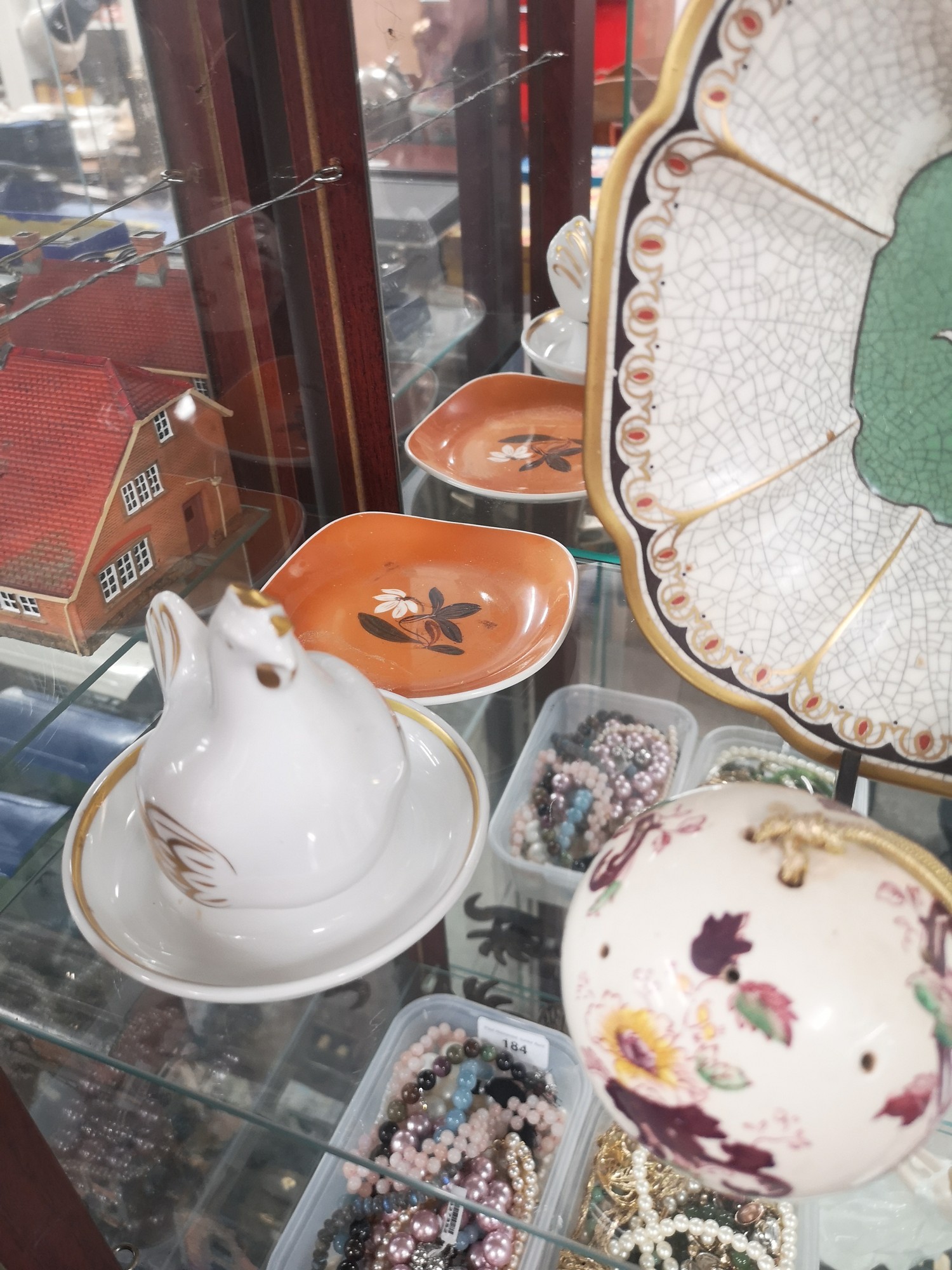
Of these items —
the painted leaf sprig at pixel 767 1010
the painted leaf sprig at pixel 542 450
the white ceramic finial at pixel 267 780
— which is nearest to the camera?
the painted leaf sprig at pixel 767 1010

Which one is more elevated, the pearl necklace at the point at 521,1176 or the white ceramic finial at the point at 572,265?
the white ceramic finial at the point at 572,265

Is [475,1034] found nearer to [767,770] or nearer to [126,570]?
[767,770]

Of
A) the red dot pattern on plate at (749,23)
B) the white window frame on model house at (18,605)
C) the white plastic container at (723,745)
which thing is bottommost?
the white plastic container at (723,745)

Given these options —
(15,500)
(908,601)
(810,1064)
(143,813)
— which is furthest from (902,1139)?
(15,500)

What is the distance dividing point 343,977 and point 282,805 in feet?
0.27

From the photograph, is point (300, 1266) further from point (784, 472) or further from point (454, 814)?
point (784, 472)

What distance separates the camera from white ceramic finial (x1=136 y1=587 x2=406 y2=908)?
385 mm

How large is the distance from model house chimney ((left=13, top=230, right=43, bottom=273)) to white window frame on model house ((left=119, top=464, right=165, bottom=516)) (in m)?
0.12

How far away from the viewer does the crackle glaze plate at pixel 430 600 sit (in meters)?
0.59

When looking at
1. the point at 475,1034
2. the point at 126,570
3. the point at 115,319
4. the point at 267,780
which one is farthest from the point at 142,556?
the point at 475,1034

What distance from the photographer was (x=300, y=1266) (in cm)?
66

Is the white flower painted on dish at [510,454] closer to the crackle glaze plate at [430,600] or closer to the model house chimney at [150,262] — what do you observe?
the crackle glaze plate at [430,600]

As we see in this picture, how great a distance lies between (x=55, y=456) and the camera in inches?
19.6

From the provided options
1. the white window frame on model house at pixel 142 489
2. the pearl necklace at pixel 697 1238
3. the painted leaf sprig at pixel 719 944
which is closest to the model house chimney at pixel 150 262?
the white window frame on model house at pixel 142 489
